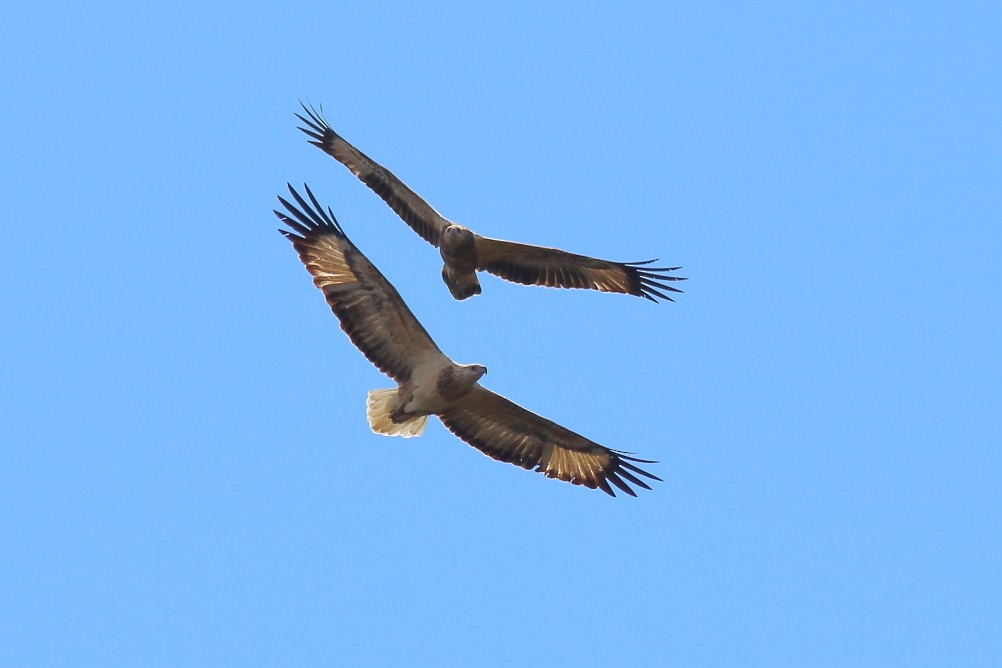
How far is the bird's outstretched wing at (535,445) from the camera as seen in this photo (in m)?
13.5

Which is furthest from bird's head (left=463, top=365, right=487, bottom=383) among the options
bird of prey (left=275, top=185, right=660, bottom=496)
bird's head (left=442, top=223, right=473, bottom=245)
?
bird's head (left=442, top=223, right=473, bottom=245)

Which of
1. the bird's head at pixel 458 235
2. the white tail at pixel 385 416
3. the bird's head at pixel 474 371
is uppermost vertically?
the bird's head at pixel 458 235

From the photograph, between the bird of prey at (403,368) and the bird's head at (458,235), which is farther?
the bird's head at (458,235)

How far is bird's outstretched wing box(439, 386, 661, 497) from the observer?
13.5 meters

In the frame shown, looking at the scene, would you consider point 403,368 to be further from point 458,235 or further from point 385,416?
point 458,235

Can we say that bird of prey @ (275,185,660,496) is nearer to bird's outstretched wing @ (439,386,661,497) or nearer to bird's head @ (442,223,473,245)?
bird's outstretched wing @ (439,386,661,497)

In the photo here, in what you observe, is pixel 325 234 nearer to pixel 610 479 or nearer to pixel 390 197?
pixel 390 197

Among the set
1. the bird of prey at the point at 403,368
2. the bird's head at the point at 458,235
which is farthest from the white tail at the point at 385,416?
the bird's head at the point at 458,235

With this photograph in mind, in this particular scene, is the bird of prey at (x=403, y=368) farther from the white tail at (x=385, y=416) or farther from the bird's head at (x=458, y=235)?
the bird's head at (x=458, y=235)

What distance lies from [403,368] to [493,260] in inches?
77.3

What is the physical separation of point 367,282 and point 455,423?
1596mm

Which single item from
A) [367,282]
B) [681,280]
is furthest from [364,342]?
[681,280]

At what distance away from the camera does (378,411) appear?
1338cm

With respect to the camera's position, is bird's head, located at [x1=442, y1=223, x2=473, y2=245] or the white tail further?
bird's head, located at [x1=442, y1=223, x2=473, y2=245]
